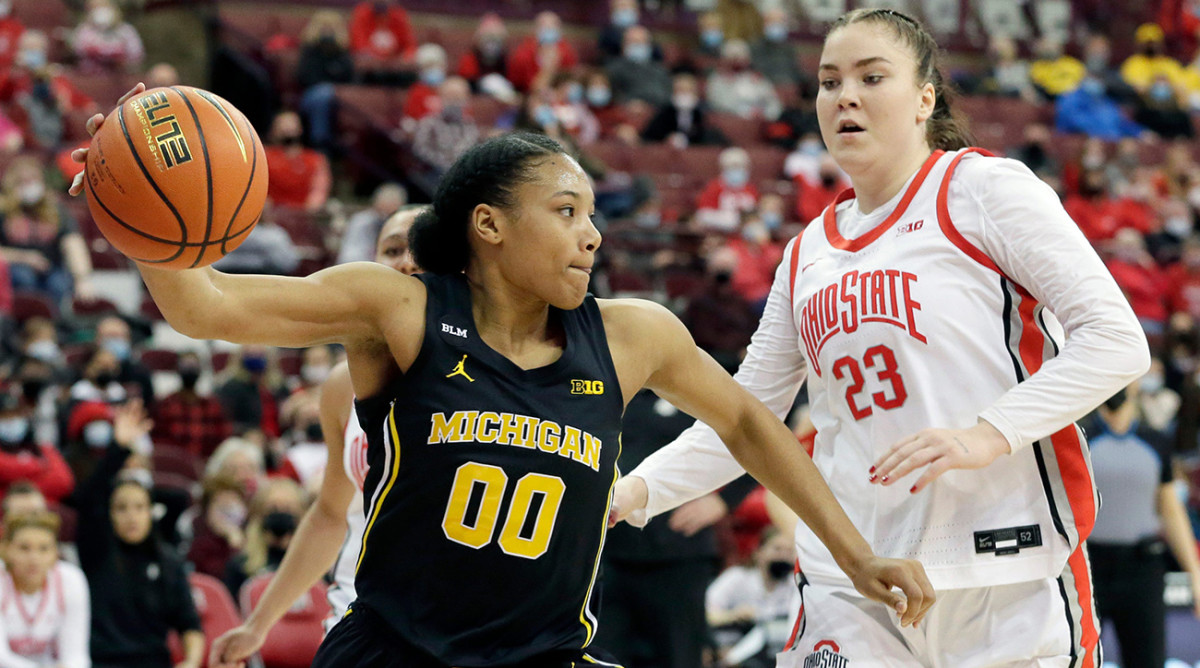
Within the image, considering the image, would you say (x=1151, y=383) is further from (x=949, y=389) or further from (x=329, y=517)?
(x=329, y=517)

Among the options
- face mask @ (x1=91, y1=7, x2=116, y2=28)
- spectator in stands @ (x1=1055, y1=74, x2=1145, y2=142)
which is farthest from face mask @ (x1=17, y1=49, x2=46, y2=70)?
spectator in stands @ (x1=1055, y1=74, x2=1145, y2=142)

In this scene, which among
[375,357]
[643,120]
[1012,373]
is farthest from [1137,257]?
[375,357]

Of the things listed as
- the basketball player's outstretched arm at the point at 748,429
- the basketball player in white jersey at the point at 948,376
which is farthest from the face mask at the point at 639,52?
the basketball player's outstretched arm at the point at 748,429

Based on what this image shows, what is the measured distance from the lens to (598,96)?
15.2 m

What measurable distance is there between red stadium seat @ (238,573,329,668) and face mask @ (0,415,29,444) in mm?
2257

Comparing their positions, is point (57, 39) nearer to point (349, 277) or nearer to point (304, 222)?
point (304, 222)

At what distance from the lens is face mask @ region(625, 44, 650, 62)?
1614cm

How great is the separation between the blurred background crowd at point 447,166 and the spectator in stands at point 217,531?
0.06 feet

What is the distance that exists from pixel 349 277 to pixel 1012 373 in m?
1.50

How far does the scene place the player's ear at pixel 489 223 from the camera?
9.66ft

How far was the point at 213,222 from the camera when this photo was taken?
8.59ft

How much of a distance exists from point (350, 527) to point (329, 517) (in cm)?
41

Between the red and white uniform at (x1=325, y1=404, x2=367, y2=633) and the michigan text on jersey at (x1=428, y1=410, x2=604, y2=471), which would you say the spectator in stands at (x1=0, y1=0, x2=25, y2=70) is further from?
the michigan text on jersey at (x1=428, y1=410, x2=604, y2=471)

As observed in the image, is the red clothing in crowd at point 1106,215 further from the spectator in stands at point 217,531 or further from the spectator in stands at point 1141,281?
the spectator in stands at point 217,531
